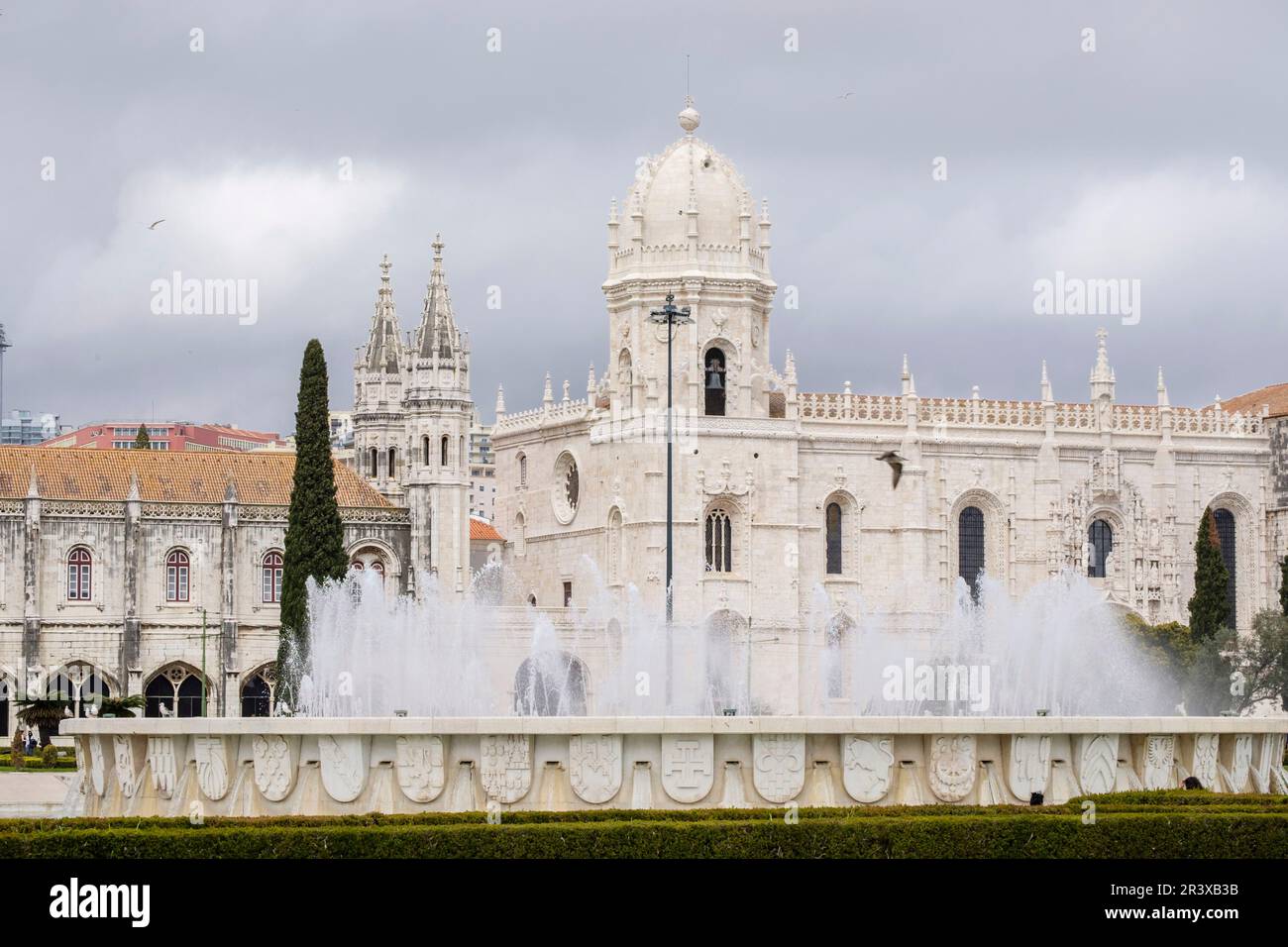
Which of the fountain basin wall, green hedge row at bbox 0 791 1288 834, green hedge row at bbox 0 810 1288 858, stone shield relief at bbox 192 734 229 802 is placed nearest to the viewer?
green hedge row at bbox 0 810 1288 858

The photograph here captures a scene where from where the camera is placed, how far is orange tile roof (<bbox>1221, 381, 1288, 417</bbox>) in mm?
85812

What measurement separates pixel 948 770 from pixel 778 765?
8.29 feet

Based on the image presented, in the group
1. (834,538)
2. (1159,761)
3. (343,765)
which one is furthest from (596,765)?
(834,538)

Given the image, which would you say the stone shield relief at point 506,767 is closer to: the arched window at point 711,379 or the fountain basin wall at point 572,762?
the fountain basin wall at point 572,762

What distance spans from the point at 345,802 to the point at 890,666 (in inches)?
1713

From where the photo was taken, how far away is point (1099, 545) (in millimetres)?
83000

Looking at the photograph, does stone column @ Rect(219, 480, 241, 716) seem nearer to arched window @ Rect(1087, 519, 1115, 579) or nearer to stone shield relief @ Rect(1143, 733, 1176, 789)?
arched window @ Rect(1087, 519, 1115, 579)

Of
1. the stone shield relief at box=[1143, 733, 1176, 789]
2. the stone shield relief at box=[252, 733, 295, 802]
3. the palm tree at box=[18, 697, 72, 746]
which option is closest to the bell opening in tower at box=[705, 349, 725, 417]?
the palm tree at box=[18, 697, 72, 746]

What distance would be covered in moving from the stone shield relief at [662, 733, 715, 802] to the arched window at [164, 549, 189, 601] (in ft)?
137

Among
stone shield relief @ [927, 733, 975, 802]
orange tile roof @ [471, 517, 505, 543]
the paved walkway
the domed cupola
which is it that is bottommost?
the paved walkway

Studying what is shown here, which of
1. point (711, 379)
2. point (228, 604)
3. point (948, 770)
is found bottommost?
point (948, 770)

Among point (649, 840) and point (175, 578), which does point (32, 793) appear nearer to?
point (649, 840)

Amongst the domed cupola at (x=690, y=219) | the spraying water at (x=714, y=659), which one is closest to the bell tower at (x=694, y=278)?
the domed cupola at (x=690, y=219)
